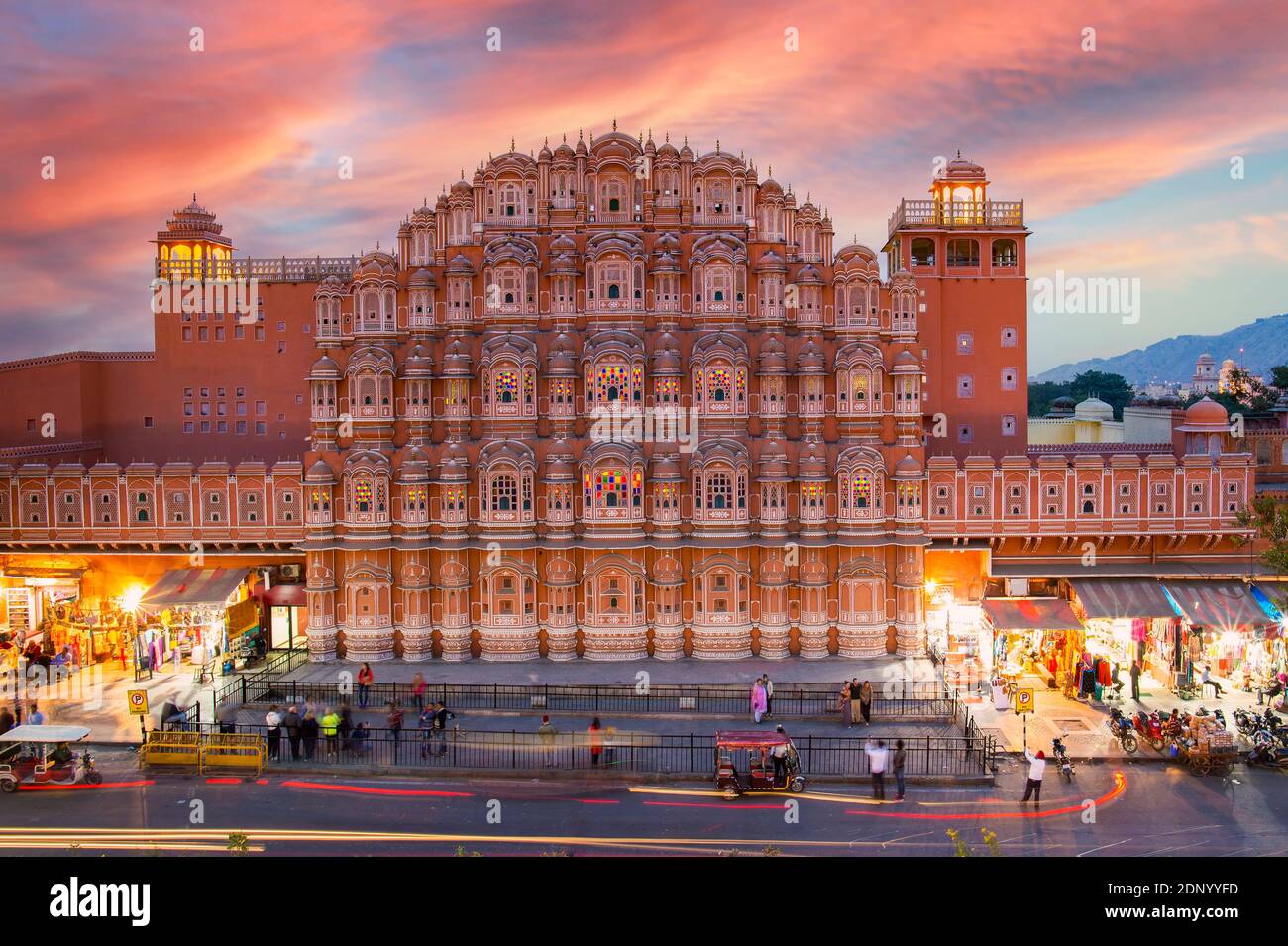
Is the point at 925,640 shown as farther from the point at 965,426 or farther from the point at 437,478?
the point at 437,478

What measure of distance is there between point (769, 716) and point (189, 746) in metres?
18.2

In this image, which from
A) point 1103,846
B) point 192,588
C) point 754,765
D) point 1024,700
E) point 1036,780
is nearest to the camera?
point 1103,846

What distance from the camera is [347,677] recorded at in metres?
36.6

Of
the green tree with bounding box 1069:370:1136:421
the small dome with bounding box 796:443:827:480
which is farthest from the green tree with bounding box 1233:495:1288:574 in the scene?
the green tree with bounding box 1069:370:1136:421

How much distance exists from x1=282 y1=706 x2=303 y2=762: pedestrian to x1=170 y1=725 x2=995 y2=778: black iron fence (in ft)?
0.12

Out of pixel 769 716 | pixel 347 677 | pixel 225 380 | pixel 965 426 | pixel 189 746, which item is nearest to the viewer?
pixel 189 746

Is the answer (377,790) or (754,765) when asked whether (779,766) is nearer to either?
(754,765)

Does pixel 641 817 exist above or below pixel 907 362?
below

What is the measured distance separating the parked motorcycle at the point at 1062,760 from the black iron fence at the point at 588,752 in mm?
1911

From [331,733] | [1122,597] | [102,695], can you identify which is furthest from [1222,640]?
[102,695]

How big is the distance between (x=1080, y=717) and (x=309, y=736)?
2513 centimetres

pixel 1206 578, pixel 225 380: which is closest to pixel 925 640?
pixel 1206 578

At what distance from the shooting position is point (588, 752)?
95.3 feet

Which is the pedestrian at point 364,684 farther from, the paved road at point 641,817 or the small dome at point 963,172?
the small dome at point 963,172
